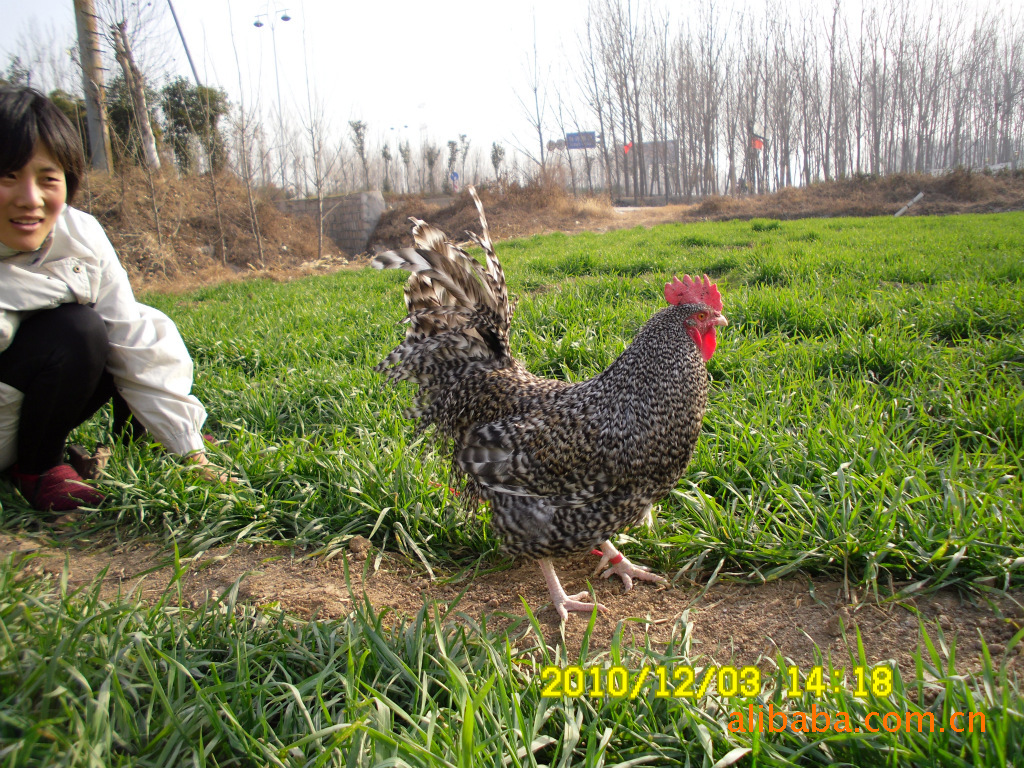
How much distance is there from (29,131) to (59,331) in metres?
0.89

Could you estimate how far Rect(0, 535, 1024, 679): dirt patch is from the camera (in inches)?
73.5

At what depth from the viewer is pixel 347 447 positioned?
330 centimetres

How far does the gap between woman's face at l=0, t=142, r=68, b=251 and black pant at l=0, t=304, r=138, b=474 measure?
37 centimetres

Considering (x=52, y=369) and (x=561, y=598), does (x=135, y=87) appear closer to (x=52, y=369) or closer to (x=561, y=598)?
(x=52, y=369)

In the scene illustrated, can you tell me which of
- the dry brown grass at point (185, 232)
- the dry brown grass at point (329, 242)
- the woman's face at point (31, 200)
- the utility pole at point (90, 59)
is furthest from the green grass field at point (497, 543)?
the utility pole at point (90, 59)

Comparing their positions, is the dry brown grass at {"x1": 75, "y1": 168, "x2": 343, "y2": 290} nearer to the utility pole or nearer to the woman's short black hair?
the utility pole

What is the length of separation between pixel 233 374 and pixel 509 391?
303cm

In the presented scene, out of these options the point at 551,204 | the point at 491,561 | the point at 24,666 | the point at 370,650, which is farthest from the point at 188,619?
the point at 551,204

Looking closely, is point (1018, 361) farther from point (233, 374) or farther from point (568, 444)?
point (233, 374)

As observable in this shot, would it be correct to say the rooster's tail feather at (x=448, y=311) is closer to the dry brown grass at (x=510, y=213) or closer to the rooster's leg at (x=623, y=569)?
the rooster's leg at (x=623, y=569)

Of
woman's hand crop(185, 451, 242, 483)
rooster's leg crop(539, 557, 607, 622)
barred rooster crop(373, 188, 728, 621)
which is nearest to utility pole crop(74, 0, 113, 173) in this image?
woman's hand crop(185, 451, 242, 483)

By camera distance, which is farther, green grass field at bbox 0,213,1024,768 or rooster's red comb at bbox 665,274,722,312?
rooster's red comb at bbox 665,274,722,312

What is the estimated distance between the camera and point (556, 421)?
2.32 meters
